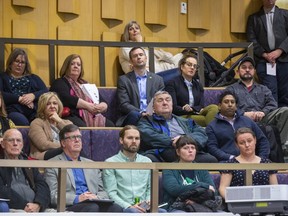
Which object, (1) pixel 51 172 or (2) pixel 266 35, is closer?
(1) pixel 51 172

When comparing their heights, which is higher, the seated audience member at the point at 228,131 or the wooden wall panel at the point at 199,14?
the wooden wall panel at the point at 199,14

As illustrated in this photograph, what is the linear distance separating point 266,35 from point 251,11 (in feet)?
2.13

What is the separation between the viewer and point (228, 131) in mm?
8820

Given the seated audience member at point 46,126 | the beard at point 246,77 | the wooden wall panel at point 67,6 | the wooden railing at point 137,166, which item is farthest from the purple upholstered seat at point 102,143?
the wooden wall panel at point 67,6

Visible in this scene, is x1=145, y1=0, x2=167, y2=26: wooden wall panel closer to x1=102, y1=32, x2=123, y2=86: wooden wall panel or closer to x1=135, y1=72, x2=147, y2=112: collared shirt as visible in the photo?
x1=102, y1=32, x2=123, y2=86: wooden wall panel

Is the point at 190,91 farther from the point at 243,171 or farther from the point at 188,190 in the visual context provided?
the point at 243,171

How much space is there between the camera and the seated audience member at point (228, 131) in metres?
8.66

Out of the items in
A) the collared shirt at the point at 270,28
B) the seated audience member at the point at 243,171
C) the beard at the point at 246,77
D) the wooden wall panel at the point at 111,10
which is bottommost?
the seated audience member at the point at 243,171

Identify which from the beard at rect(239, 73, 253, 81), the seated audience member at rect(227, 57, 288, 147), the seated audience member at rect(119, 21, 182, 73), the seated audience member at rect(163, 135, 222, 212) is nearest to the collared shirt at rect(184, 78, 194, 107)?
the seated audience member at rect(227, 57, 288, 147)

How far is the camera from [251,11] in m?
11.4

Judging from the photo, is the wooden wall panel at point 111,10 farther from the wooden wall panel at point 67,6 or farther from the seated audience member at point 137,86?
the seated audience member at point 137,86

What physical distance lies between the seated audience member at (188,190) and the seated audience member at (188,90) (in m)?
1.89

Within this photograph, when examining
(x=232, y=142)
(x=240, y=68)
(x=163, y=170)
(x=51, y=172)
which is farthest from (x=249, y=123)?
(x=51, y=172)

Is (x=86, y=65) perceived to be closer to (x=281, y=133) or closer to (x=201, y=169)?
(x=281, y=133)
